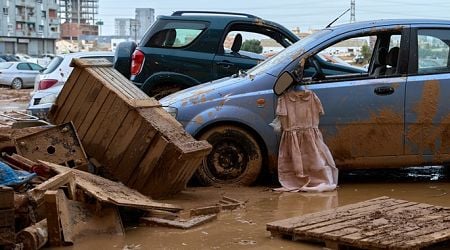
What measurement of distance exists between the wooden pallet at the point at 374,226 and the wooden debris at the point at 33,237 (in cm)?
177

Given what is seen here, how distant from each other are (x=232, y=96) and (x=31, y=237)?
335cm

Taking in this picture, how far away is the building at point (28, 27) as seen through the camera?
93.1 metres

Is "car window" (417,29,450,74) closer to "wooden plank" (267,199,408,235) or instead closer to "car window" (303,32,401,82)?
"car window" (303,32,401,82)

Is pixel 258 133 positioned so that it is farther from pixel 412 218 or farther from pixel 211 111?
pixel 412 218

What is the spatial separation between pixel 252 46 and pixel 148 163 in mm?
6419

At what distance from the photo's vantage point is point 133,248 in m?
5.39

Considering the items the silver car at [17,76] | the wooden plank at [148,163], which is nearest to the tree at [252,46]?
the wooden plank at [148,163]

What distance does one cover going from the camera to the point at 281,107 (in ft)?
25.0

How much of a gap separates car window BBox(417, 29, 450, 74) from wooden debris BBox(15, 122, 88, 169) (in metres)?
3.89

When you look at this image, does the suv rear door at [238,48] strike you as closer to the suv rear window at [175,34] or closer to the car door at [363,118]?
the suv rear window at [175,34]

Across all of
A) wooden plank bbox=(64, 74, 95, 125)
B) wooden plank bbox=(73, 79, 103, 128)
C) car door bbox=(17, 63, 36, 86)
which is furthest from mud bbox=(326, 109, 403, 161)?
car door bbox=(17, 63, 36, 86)

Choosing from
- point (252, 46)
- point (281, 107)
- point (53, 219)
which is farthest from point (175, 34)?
point (53, 219)

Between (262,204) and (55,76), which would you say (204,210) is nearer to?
(262,204)

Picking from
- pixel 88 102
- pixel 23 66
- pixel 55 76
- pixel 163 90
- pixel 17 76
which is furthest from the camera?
pixel 23 66
